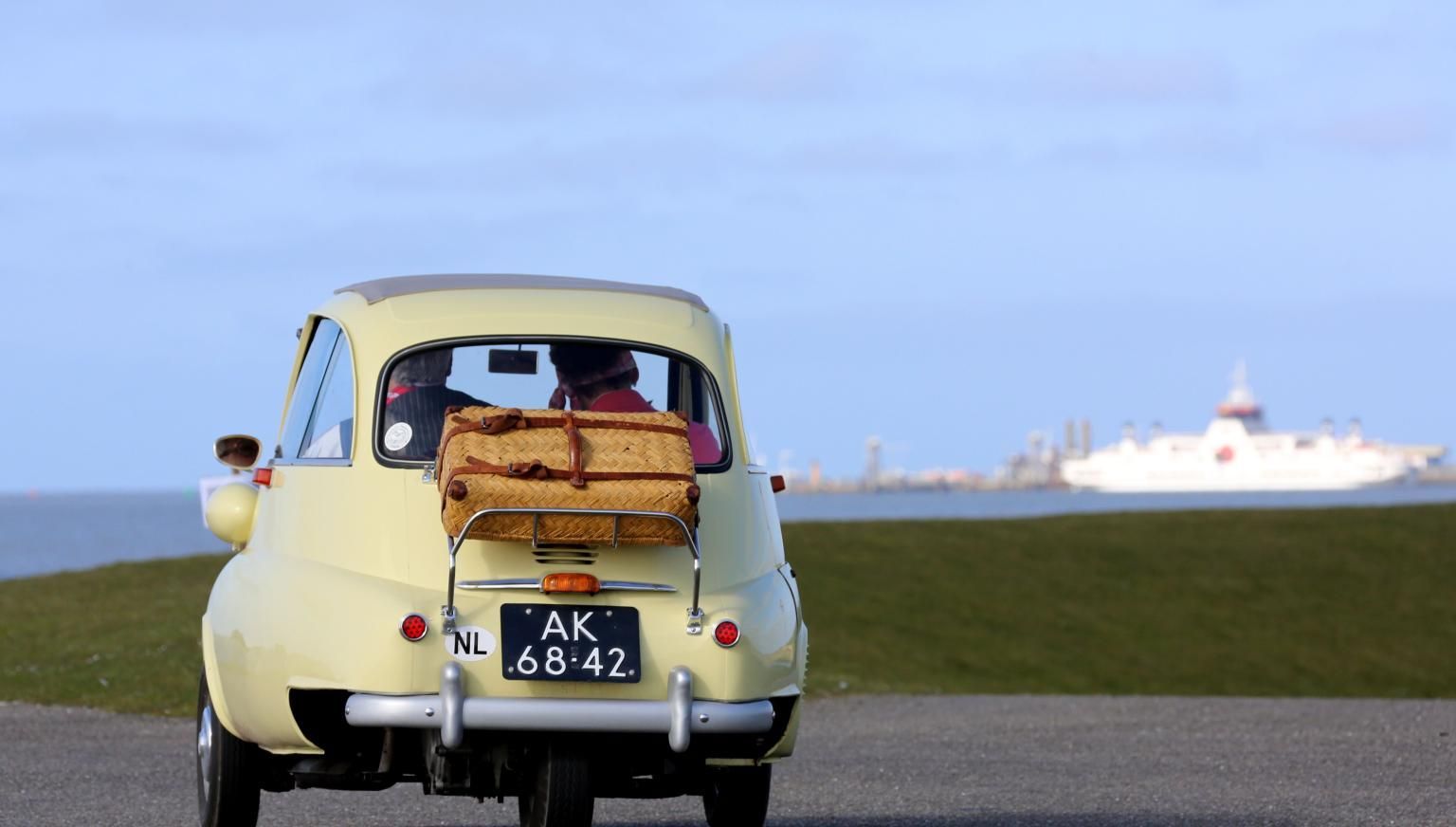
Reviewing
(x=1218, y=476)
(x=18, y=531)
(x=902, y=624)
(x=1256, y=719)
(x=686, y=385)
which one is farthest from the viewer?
(x=1218, y=476)

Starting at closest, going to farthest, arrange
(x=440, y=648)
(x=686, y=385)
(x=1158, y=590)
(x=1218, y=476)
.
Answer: (x=440, y=648), (x=686, y=385), (x=1158, y=590), (x=1218, y=476)

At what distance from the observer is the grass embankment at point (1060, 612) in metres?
21.0

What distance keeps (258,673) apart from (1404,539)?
30.6 meters

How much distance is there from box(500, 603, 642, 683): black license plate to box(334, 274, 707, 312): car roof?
1428 millimetres

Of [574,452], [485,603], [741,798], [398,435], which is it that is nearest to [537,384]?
[398,435]

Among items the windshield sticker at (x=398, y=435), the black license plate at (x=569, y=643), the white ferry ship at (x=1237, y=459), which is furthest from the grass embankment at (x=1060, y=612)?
the white ferry ship at (x=1237, y=459)

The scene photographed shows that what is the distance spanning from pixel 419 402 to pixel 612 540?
100 cm

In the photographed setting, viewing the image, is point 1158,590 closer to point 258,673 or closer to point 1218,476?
point 258,673

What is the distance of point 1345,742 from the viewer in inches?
537

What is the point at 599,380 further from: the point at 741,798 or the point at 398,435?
the point at 741,798

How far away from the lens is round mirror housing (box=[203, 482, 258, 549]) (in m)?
7.26

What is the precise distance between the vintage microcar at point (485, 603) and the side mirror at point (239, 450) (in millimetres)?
465

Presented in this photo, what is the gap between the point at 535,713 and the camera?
590 cm

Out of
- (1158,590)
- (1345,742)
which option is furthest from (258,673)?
(1158,590)
